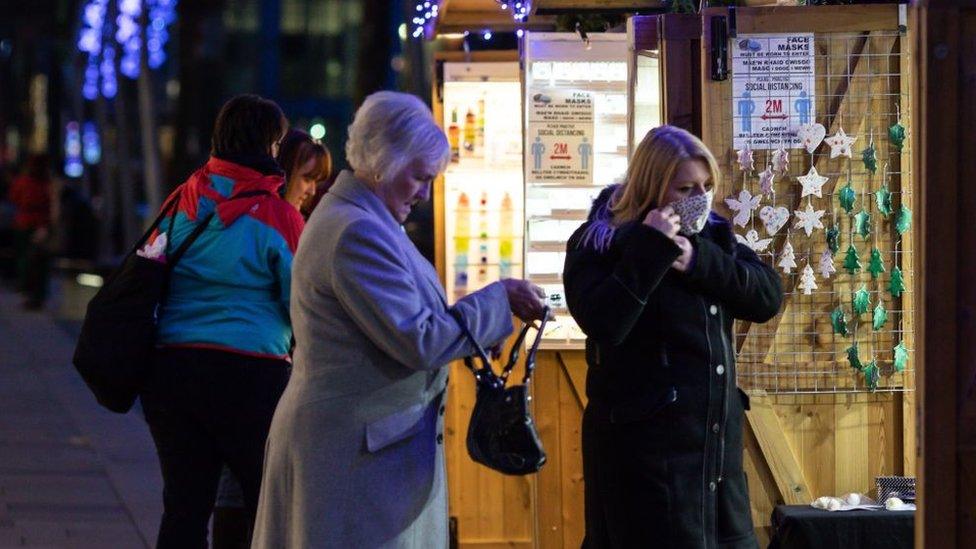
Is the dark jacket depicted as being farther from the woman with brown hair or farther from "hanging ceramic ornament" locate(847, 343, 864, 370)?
the woman with brown hair

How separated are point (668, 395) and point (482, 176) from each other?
3086 mm

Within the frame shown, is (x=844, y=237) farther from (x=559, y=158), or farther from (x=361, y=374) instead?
(x=361, y=374)

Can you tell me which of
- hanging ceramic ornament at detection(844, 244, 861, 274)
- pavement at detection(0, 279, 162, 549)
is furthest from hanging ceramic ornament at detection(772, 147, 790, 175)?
pavement at detection(0, 279, 162, 549)

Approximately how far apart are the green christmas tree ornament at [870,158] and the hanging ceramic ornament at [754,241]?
0.39 metres

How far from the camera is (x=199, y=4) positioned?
3042 cm

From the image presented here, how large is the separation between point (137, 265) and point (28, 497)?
396 cm

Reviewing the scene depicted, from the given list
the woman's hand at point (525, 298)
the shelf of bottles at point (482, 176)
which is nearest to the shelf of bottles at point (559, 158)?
the shelf of bottles at point (482, 176)

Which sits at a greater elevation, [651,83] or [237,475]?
[651,83]

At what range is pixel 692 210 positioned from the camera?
14.5 feet

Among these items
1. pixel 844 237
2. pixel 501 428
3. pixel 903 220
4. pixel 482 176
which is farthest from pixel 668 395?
pixel 482 176

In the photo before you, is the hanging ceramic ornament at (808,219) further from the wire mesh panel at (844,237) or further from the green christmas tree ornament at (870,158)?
the green christmas tree ornament at (870,158)

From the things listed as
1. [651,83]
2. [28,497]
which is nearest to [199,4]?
[28,497]

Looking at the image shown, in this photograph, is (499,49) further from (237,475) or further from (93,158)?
(93,158)

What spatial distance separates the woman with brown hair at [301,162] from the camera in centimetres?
598
